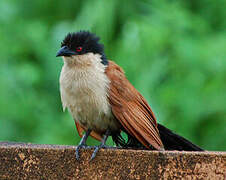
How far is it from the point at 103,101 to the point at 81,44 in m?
0.45

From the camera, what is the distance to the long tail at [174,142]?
2982 millimetres

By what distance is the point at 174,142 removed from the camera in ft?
10.1

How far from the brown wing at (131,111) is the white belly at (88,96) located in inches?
2.2

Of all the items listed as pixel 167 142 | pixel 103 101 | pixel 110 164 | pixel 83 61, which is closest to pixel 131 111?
pixel 103 101

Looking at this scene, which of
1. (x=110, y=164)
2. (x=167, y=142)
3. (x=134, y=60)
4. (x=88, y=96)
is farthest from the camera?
(x=134, y=60)

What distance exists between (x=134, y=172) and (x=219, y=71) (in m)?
2.62

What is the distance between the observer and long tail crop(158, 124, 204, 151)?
298 cm

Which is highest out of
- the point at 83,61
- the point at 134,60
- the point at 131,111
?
the point at 83,61

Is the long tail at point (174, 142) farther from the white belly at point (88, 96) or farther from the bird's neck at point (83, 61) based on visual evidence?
the bird's neck at point (83, 61)

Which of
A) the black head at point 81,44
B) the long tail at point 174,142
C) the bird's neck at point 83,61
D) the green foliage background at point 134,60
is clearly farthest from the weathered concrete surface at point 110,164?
the green foliage background at point 134,60

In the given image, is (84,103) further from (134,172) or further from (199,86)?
(199,86)

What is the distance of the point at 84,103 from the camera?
301 cm

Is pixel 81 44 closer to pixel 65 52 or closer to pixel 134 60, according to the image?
pixel 65 52

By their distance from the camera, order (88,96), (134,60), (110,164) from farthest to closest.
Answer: (134,60) < (88,96) < (110,164)
